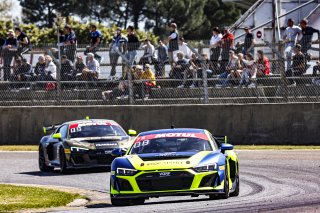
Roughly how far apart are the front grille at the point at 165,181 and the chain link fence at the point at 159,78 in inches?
516

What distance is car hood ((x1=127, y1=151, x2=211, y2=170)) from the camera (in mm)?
14445

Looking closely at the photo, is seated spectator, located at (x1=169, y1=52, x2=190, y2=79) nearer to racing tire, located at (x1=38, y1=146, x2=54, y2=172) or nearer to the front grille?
racing tire, located at (x1=38, y1=146, x2=54, y2=172)

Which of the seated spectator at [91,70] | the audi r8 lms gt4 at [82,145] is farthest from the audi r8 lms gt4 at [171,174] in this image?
the seated spectator at [91,70]

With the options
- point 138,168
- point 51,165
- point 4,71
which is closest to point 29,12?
point 4,71

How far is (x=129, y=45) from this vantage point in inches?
1126

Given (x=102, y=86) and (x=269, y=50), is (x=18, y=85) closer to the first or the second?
(x=102, y=86)

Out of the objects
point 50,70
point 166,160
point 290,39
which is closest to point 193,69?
point 290,39

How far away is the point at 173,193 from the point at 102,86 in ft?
49.7

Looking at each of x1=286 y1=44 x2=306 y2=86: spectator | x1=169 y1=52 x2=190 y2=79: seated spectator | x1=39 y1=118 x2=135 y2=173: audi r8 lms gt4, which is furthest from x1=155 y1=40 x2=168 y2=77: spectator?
x1=39 y1=118 x2=135 y2=173: audi r8 lms gt4

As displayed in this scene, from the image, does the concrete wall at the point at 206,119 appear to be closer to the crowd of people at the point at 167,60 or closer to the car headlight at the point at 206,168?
the crowd of people at the point at 167,60

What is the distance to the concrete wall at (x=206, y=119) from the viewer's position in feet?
91.4

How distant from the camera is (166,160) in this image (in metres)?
14.7

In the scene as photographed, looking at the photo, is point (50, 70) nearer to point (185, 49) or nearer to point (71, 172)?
point (185, 49)

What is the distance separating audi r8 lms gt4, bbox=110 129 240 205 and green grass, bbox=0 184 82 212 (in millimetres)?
1305
